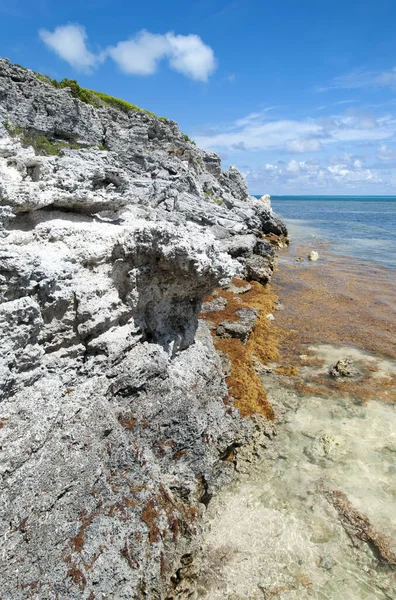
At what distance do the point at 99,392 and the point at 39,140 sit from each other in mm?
25871

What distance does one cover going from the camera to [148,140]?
128ft

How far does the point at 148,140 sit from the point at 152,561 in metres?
39.0

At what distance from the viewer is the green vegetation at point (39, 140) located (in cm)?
2552

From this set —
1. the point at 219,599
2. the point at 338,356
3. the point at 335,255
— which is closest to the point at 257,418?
the point at 219,599

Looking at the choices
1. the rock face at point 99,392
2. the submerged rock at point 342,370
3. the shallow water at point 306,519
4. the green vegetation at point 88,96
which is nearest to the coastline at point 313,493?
the shallow water at point 306,519

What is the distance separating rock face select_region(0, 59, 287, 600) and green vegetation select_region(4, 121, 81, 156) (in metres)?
17.0

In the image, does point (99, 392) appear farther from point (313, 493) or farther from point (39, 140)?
point (39, 140)

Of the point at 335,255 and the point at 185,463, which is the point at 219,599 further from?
the point at 335,255

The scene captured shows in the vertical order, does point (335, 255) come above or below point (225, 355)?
below

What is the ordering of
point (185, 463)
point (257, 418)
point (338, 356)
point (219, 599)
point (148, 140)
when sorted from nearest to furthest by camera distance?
point (219, 599) → point (185, 463) → point (257, 418) → point (338, 356) → point (148, 140)

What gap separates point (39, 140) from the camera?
2714cm

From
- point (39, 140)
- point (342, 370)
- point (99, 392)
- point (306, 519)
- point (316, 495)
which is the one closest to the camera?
point (99, 392)

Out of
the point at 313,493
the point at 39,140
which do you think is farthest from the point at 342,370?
the point at 39,140

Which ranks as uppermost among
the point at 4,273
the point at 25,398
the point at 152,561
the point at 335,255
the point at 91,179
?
the point at 91,179
